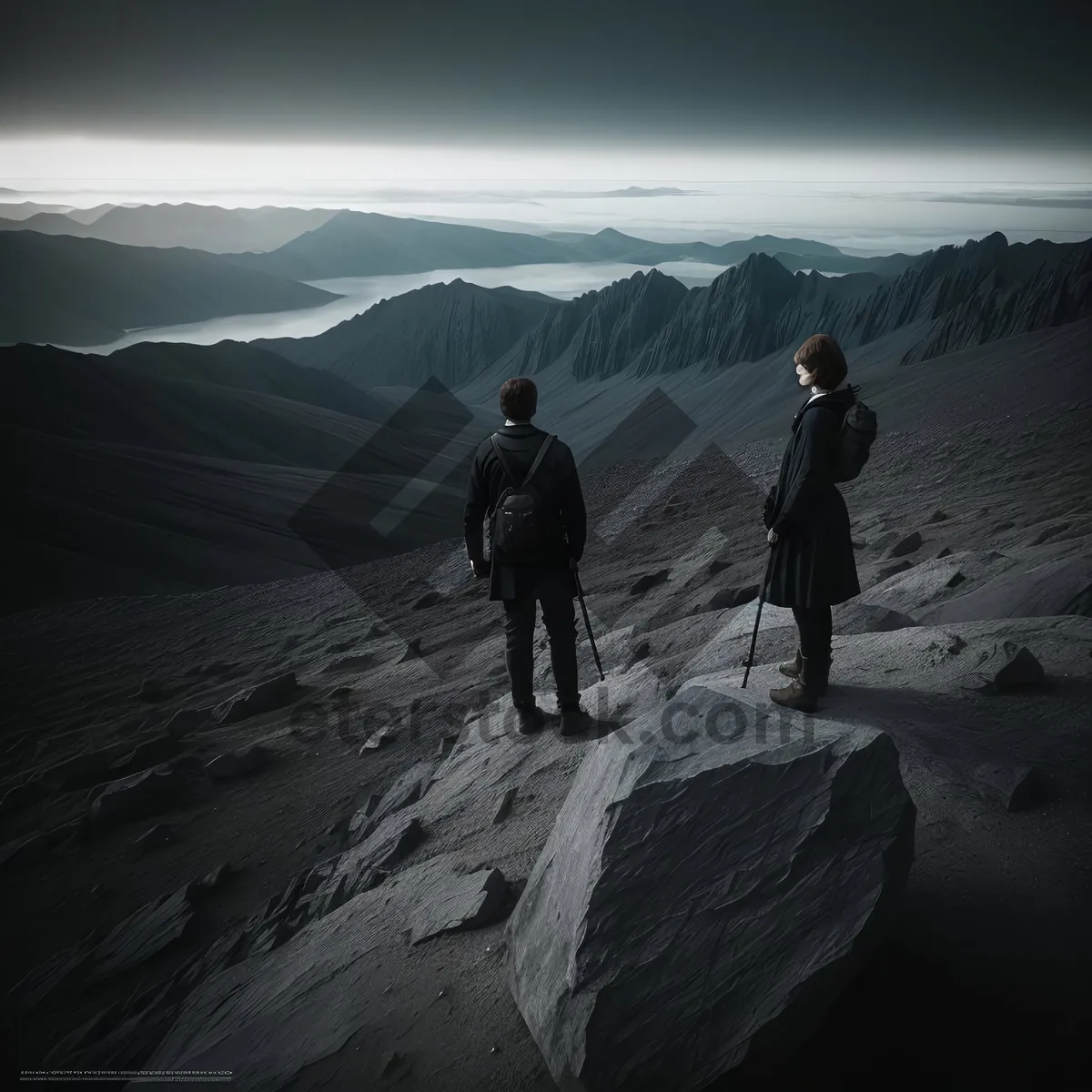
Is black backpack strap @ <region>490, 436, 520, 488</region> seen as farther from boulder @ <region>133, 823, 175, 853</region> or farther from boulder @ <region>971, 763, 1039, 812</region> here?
boulder @ <region>133, 823, 175, 853</region>

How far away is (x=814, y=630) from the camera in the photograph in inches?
193

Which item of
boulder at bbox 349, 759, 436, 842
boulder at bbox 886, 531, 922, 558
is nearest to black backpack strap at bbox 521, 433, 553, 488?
boulder at bbox 349, 759, 436, 842

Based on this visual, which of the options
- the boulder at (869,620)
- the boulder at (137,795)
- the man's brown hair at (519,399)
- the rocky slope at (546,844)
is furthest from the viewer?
the boulder at (137,795)

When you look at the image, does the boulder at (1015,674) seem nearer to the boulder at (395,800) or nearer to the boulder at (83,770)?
the boulder at (395,800)

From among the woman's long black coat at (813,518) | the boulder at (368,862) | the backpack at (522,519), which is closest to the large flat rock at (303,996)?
the boulder at (368,862)

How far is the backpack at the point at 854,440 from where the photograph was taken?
174 inches

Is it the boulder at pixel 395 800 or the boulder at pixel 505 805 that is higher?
the boulder at pixel 505 805

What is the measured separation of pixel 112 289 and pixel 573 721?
64.7 meters

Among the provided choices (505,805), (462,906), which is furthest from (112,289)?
(462,906)

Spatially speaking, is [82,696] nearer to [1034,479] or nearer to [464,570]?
[464,570]

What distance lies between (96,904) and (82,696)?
7.95 metres

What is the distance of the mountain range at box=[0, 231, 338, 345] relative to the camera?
3497 centimetres

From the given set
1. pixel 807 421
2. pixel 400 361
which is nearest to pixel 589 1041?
pixel 807 421

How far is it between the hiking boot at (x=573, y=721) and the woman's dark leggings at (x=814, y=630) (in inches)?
81.1
